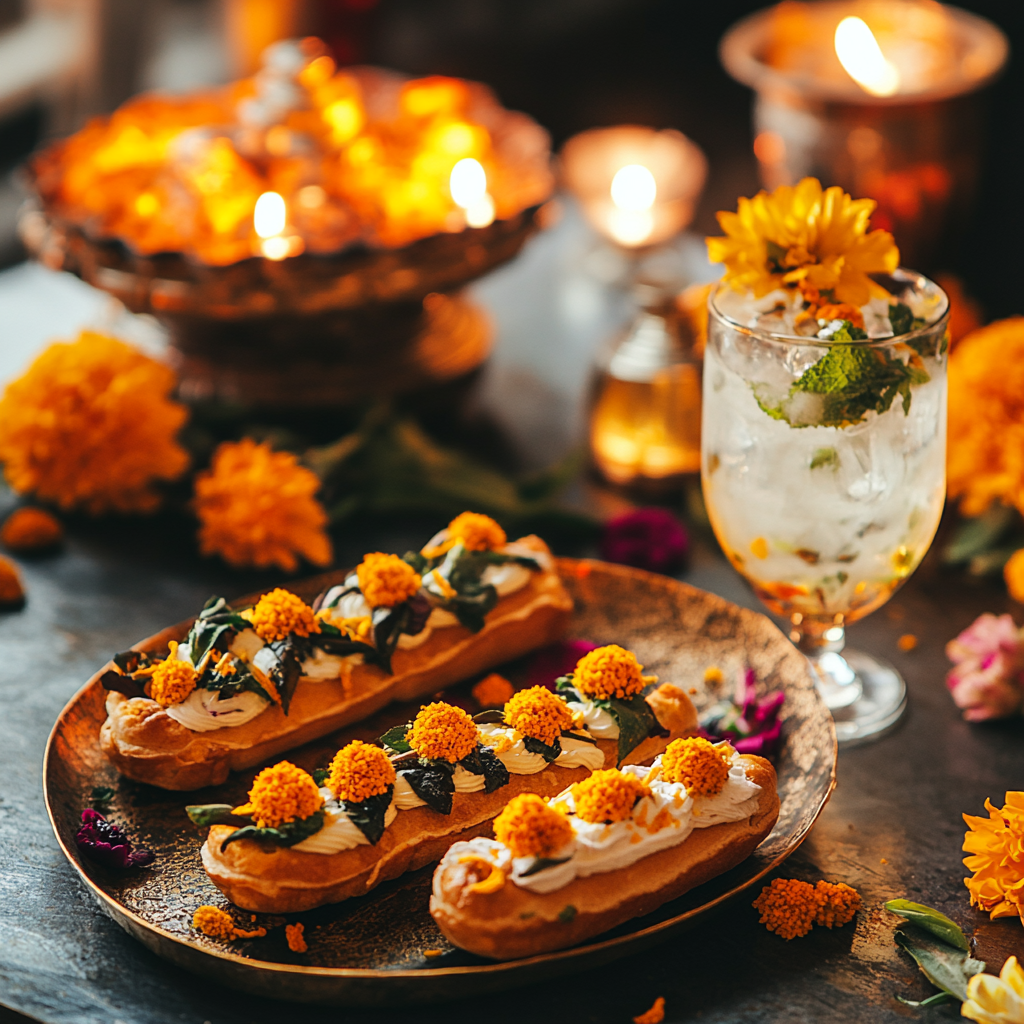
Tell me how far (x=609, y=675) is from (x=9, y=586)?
2.76ft

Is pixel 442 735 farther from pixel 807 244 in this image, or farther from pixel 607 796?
pixel 807 244

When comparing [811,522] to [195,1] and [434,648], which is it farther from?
[195,1]

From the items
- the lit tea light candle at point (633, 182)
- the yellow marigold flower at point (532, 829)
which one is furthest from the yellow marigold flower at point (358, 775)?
the lit tea light candle at point (633, 182)

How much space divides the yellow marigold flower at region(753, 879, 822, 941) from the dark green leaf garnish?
396mm

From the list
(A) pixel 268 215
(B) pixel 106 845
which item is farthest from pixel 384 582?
(A) pixel 268 215

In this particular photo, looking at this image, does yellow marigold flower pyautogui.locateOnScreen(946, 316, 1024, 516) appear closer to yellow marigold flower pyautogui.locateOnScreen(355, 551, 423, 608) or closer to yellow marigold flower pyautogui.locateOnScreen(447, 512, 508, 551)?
yellow marigold flower pyautogui.locateOnScreen(447, 512, 508, 551)

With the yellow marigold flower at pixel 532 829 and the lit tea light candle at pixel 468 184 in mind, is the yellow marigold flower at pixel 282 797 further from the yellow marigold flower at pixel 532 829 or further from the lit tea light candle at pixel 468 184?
the lit tea light candle at pixel 468 184

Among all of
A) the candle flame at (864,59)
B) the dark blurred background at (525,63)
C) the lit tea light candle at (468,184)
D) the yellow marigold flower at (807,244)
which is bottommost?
the dark blurred background at (525,63)

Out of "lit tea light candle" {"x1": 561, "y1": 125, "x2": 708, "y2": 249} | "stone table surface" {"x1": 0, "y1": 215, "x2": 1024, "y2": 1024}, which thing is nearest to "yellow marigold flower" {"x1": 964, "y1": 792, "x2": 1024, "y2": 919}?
"stone table surface" {"x1": 0, "y1": 215, "x2": 1024, "y2": 1024}

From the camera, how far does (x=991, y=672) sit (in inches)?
53.6

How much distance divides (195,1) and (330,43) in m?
2.64

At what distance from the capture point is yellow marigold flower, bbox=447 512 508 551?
137 centimetres

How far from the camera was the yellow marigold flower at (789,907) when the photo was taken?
107cm

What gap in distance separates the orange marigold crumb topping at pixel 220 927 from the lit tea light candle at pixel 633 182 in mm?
1839
